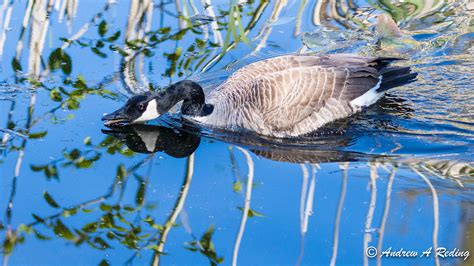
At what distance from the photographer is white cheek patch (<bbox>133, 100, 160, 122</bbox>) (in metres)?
7.14

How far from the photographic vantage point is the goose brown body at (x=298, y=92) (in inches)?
281

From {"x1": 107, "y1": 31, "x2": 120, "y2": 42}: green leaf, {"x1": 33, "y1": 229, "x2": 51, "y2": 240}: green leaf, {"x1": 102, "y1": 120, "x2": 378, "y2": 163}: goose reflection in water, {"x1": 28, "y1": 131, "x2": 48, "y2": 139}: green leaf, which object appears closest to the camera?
{"x1": 33, "y1": 229, "x2": 51, "y2": 240}: green leaf

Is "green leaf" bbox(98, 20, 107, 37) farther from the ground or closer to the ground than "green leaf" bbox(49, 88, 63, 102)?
farther from the ground

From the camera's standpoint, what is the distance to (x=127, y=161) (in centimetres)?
642

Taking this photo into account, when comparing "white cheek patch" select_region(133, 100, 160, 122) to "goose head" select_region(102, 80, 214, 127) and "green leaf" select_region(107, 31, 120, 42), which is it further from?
"green leaf" select_region(107, 31, 120, 42)

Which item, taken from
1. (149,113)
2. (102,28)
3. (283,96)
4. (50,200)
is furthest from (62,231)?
(102,28)

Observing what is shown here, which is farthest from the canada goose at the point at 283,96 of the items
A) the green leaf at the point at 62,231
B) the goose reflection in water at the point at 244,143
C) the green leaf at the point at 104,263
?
the green leaf at the point at 104,263

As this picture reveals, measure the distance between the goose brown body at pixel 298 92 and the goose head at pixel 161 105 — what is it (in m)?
0.11

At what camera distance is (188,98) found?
734 centimetres

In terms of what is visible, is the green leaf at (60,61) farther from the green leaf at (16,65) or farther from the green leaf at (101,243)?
the green leaf at (101,243)

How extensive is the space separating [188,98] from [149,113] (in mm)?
410

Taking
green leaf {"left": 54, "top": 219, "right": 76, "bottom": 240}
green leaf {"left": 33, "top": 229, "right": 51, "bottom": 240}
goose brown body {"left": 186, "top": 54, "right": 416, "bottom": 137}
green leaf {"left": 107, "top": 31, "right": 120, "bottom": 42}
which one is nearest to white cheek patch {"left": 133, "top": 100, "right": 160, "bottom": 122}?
goose brown body {"left": 186, "top": 54, "right": 416, "bottom": 137}

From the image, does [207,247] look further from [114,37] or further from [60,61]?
[114,37]

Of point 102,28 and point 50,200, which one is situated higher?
point 102,28
